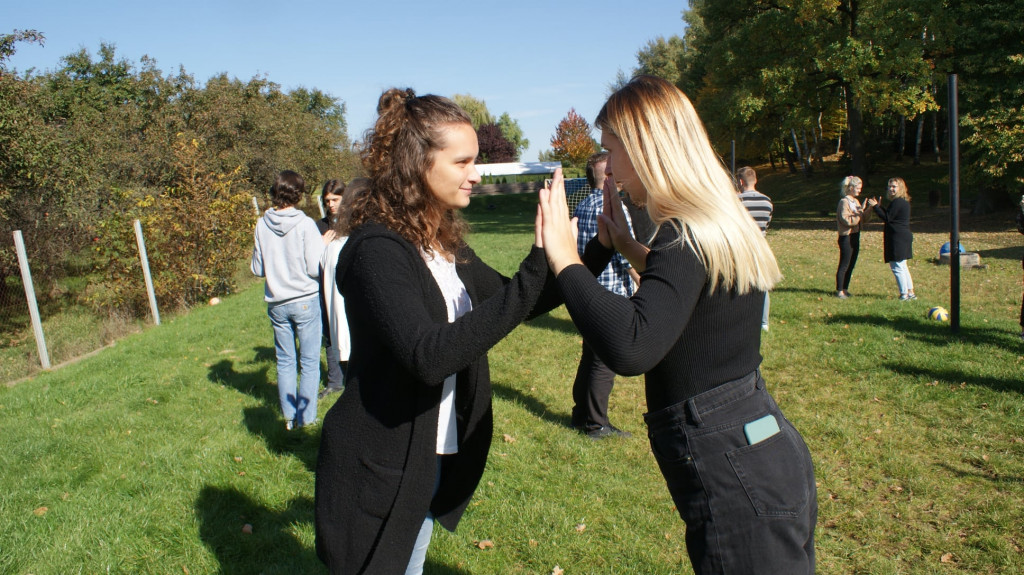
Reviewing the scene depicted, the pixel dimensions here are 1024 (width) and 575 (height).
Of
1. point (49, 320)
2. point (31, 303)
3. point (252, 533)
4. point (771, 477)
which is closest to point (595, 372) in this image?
point (252, 533)

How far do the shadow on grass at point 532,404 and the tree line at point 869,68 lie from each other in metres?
18.4

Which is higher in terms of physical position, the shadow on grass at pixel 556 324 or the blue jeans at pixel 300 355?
the blue jeans at pixel 300 355

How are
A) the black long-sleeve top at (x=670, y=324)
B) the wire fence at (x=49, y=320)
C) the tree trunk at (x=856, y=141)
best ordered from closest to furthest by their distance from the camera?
1. the black long-sleeve top at (x=670, y=324)
2. the wire fence at (x=49, y=320)
3. the tree trunk at (x=856, y=141)

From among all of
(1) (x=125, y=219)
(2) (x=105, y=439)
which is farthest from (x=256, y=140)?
(2) (x=105, y=439)

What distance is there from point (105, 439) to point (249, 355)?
306cm

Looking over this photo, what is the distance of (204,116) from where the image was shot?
2336cm

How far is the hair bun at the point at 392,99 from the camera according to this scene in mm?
2059

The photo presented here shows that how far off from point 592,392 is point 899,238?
721cm

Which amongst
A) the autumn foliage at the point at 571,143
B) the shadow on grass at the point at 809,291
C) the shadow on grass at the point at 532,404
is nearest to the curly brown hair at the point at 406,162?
the shadow on grass at the point at 532,404

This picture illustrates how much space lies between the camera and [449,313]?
211cm

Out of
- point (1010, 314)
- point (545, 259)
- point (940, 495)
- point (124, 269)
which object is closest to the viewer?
point (545, 259)

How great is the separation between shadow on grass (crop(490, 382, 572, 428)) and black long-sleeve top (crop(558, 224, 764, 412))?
4.00 m

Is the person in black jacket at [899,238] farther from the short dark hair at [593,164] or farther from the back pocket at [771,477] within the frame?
the back pocket at [771,477]

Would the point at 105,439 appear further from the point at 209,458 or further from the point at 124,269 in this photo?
the point at 124,269
